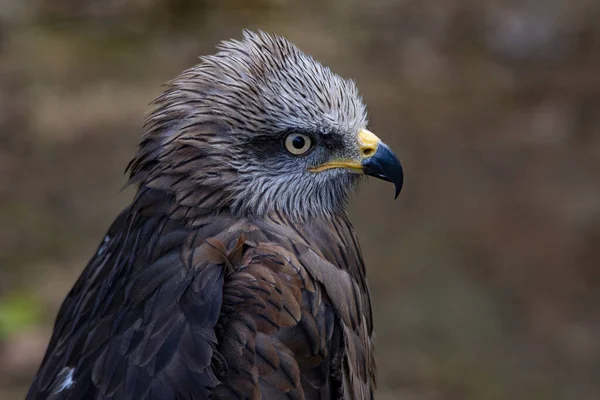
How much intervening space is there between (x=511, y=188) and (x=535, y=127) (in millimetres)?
1163

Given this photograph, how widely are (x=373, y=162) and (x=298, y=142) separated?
295mm

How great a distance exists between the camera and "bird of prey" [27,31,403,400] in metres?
3.25

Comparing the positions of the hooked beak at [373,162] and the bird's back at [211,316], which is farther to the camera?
the hooked beak at [373,162]

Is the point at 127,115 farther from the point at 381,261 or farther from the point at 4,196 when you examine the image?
the point at 381,261

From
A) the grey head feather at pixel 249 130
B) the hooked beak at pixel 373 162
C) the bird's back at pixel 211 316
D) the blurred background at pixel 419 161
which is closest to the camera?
the bird's back at pixel 211 316

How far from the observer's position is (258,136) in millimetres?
3541

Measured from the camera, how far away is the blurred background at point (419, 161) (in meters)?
6.99

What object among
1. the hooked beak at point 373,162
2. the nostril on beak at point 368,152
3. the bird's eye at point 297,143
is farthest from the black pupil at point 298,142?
the nostril on beak at point 368,152

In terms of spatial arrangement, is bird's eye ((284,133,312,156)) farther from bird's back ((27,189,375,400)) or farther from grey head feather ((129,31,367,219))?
bird's back ((27,189,375,400))

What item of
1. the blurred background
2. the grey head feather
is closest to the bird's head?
the grey head feather

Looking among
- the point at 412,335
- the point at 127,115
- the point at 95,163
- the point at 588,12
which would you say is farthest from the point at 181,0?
the point at 412,335

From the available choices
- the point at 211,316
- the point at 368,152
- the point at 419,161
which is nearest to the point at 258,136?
the point at 368,152

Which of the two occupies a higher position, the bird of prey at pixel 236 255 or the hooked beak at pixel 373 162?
the hooked beak at pixel 373 162

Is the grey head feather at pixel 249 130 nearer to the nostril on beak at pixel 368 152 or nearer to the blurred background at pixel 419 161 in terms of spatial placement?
the nostril on beak at pixel 368 152
